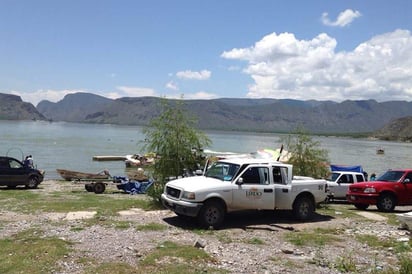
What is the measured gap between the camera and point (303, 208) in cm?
1480

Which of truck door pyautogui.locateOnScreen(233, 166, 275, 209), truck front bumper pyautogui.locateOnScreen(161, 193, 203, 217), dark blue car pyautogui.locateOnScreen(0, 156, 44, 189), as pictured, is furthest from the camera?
dark blue car pyautogui.locateOnScreen(0, 156, 44, 189)

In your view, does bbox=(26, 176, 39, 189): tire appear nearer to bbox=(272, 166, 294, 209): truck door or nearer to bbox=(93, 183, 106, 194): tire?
bbox=(93, 183, 106, 194): tire

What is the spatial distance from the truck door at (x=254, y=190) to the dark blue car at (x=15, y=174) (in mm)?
15148

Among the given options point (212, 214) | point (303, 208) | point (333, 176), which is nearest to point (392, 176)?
point (333, 176)

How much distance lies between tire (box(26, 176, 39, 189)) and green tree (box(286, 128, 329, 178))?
13.5 meters

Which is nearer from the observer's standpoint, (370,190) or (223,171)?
(223,171)

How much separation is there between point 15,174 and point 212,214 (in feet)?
49.2

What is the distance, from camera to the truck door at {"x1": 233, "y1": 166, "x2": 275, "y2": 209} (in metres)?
13.4

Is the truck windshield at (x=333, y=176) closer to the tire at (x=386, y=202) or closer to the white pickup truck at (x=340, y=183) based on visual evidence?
the white pickup truck at (x=340, y=183)

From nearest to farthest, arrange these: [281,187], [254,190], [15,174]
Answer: [254,190], [281,187], [15,174]

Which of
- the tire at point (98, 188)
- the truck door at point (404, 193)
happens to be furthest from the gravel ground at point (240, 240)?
the tire at point (98, 188)

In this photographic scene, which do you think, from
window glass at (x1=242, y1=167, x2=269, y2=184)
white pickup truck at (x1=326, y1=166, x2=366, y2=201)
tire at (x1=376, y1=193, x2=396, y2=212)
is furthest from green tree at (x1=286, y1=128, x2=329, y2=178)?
window glass at (x1=242, y1=167, x2=269, y2=184)

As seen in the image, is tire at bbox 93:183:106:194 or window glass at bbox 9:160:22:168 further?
window glass at bbox 9:160:22:168

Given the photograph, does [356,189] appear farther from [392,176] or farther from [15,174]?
[15,174]
